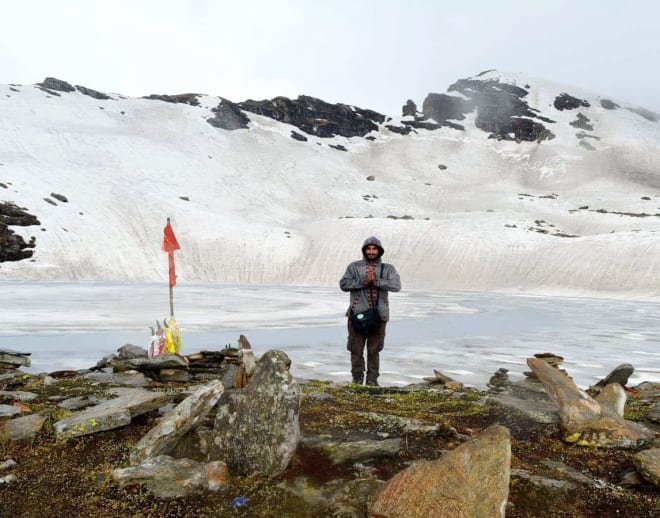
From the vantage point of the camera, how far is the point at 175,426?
3.76m

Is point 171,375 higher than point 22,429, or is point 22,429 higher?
point 22,429

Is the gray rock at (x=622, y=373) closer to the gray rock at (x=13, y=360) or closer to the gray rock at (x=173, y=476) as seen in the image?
the gray rock at (x=173, y=476)

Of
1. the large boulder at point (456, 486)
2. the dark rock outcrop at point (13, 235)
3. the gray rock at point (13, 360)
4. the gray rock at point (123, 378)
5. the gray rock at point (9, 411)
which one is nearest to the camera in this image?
the large boulder at point (456, 486)

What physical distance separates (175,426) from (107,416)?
1.11 meters

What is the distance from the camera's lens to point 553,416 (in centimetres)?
484

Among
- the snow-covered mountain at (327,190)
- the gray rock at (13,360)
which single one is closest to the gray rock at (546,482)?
the gray rock at (13,360)

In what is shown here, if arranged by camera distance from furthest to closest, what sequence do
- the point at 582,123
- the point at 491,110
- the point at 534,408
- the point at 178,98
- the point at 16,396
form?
the point at 491,110
the point at 582,123
the point at 178,98
the point at 16,396
the point at 534,408

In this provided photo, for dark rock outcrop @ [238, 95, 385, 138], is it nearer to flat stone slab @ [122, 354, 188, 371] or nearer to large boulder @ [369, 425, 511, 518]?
flat stone slab @ [122, 354, 188, 371]

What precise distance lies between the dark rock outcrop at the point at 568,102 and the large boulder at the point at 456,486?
194 m

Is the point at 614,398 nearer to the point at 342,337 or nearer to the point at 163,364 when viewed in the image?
the point at 163,364

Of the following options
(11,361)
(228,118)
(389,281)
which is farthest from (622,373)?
(228,118)

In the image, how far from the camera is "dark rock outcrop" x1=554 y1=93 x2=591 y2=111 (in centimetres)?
17225

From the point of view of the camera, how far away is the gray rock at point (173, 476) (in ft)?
10.8

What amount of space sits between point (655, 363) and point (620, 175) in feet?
435
